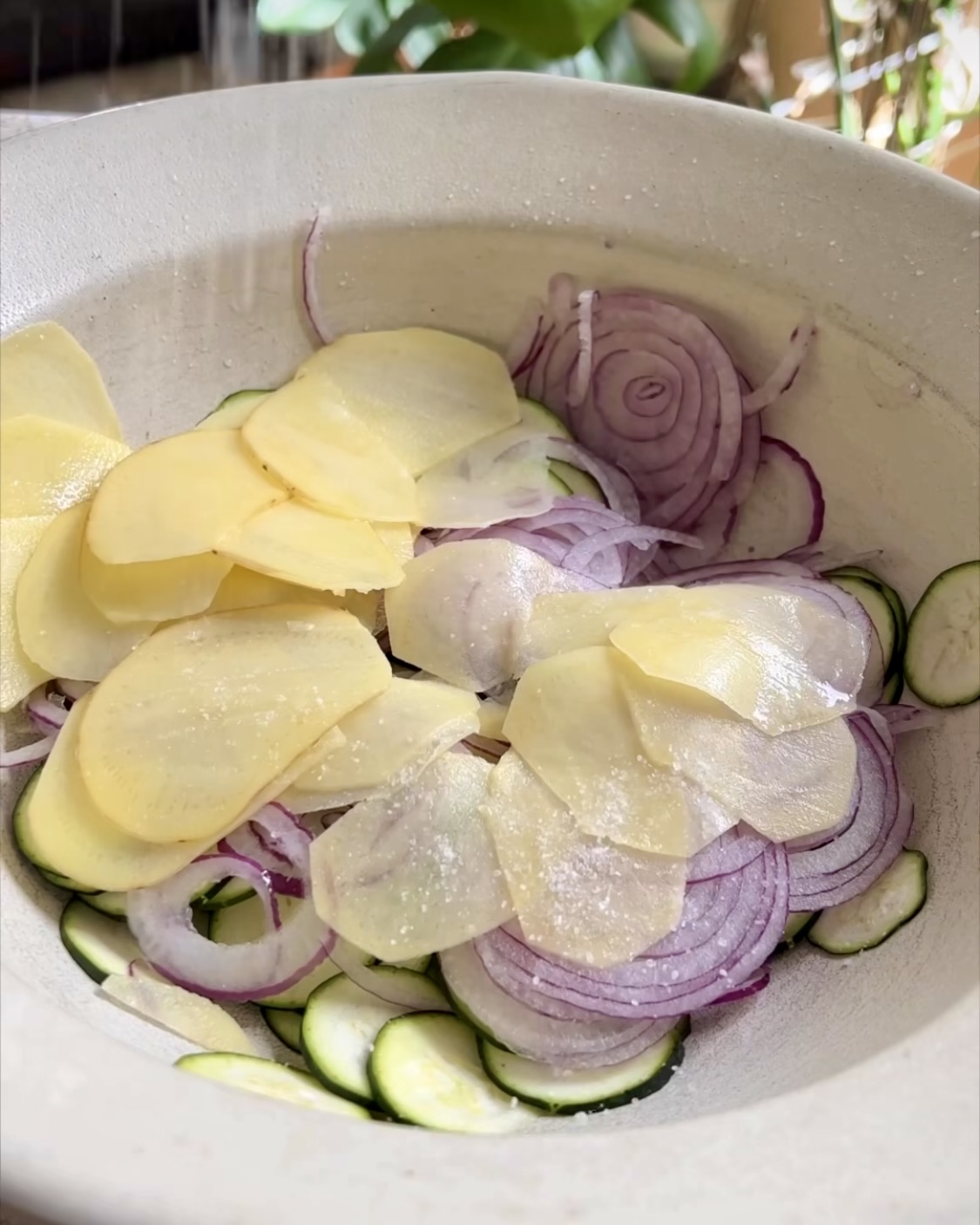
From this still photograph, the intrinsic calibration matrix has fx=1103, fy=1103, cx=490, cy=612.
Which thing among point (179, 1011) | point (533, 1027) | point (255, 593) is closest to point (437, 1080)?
point (533, 1027)

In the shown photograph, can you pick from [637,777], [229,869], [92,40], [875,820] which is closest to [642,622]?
[637,777]

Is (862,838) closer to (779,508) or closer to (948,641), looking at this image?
(948,641)

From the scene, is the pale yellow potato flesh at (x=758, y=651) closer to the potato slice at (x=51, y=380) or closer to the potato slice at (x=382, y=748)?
the potato slice at (x=382, y=748)

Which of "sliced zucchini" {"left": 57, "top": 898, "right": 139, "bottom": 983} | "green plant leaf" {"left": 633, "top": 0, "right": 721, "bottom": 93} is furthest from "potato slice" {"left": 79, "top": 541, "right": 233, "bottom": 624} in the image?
"green plant leaf" {"left": 633, "top": 0, "right": 721, "bottom": 93}

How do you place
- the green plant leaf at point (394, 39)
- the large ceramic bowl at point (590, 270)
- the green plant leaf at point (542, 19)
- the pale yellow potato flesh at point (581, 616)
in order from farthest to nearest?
the green plant leaf at point (394, 39)
the green plant leaf at point (542, 19)
the pale yellow potato flesh at point (581, 616)
the large ceramic bowl at point (590, 270)

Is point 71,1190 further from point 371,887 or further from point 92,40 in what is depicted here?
point 92,40

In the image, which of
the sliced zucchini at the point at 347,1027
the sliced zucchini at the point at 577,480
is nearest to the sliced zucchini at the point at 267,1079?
the sliced zucchini at the point at 347,1027

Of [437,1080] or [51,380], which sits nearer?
[437,1080]
